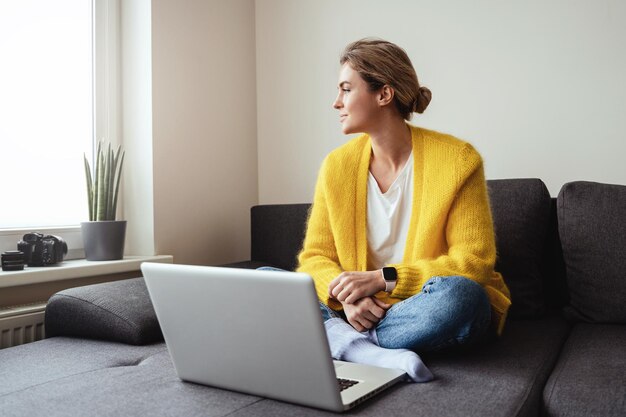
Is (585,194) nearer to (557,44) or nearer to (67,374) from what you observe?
(557,44)

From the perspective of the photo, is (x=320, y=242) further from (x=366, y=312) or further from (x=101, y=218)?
(x=101, y=218)

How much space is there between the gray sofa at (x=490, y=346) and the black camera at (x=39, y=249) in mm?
257

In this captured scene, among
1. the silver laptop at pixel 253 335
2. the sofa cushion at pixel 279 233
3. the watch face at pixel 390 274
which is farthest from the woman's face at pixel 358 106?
the silver laptop at pixel 253 335

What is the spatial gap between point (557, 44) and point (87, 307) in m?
1.74

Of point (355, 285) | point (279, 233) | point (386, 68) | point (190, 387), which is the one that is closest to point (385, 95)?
point (386, 68)

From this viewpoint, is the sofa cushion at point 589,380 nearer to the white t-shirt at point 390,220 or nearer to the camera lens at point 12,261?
the white t-shirt at point 390,220

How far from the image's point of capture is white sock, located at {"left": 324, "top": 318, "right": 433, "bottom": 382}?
1.17m

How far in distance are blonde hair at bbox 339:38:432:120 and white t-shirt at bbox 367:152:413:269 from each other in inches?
7.3

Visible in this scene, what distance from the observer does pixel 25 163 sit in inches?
77.7

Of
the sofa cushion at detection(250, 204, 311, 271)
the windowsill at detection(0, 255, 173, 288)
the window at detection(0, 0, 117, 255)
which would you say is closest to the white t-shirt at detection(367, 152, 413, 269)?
the sofa cushion at detection(250, 204, 311, 271)

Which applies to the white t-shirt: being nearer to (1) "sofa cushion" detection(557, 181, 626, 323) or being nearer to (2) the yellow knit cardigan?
(2) the yellow knit cardigan

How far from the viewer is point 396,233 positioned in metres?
1.63

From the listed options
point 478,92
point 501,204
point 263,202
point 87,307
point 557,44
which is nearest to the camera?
point 87,307

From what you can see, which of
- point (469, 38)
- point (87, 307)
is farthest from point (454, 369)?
point (469, 38)
